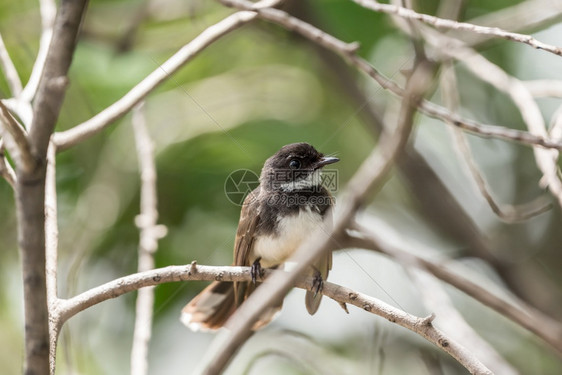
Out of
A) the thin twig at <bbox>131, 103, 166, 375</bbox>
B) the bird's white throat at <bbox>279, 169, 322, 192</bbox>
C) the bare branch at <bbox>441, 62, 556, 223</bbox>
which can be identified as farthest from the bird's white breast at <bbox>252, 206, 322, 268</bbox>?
the bare branch at <bbox>441, 62, 556, 223</bbox>

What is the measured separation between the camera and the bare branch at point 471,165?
3107 millimetres

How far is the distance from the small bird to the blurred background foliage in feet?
0.74

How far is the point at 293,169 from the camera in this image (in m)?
3.62

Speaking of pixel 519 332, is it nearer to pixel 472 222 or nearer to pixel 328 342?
pixel 472 222

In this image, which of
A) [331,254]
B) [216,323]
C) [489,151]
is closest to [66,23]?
[331,254]

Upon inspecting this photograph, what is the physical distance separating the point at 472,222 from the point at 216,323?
1902mm

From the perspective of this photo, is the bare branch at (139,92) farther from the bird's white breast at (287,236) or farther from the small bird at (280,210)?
the bird's white breast at (287,236)

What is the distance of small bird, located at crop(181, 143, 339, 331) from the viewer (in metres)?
3.48

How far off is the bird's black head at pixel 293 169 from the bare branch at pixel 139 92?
674mm

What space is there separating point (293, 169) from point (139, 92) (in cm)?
93

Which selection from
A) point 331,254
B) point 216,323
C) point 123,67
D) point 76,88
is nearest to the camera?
point 331,254

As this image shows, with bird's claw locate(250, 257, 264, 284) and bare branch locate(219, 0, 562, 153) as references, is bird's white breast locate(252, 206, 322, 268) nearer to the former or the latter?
bird's claw locate(250, 257, 264, 284)

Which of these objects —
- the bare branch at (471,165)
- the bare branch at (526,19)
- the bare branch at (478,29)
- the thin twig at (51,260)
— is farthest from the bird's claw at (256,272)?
the bare branch at (526,19)

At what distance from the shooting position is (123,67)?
455 centimetres
